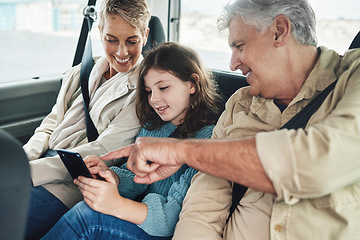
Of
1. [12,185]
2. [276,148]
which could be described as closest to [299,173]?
[276,148]

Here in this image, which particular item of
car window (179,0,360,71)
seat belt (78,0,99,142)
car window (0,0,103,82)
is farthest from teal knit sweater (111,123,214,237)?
car window (0,0,103,82)

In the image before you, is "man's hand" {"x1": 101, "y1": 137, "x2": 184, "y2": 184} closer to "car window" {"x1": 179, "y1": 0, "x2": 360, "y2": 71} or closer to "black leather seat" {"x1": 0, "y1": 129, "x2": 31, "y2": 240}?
"black leather seat" {"x1": 0, "y1": 129, "x2": 31, "y2": 240}

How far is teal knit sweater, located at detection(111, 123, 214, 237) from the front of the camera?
131cm

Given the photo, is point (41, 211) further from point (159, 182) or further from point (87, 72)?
point (87, 72)

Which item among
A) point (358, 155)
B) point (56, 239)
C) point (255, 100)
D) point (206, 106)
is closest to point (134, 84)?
point (206, 106)

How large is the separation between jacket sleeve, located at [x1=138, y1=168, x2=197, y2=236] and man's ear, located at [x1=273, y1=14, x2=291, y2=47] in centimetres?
59

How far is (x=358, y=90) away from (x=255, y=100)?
0.43 metres

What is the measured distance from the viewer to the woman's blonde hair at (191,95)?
163 cm

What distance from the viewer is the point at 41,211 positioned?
5.17 feet

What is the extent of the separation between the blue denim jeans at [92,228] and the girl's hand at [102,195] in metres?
0.03

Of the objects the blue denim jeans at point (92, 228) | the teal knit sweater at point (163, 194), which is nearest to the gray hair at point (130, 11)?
the teal knit sweater at point (163, 194)

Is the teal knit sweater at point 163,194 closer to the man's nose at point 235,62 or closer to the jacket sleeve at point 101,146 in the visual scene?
the jacket sleeve at point 101,146

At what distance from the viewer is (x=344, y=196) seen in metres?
0.95

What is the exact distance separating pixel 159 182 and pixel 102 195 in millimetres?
339
